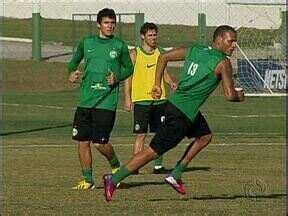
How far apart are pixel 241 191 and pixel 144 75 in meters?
3.63

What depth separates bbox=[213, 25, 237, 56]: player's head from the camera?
13.3 metres

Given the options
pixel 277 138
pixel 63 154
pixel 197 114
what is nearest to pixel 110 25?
pixel 197 114

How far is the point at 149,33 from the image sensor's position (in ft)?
56.6

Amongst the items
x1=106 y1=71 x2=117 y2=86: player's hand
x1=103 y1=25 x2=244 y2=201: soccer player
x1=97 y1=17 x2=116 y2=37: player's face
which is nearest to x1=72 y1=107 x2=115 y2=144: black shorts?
x1=106 y1=71 x2=117 y2=86: player's hand

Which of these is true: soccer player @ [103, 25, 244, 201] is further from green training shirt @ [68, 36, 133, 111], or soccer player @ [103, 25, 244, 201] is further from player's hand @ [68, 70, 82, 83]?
player's hand @ [68, 70, 82, 83]

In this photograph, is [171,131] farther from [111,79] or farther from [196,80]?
[111,79]

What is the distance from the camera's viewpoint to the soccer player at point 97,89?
15.3m

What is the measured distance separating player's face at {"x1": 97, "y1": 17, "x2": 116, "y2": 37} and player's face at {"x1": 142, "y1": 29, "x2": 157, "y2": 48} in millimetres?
2006

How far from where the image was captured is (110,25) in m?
15.1

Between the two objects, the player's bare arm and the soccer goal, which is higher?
the player's bare arm

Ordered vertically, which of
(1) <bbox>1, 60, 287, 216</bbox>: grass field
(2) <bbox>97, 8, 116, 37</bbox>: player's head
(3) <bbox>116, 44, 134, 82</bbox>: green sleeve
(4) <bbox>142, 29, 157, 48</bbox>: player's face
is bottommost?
(1) <bbox>1, 60, 287, 216</bbox>: grass field

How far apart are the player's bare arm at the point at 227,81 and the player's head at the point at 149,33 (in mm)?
3994

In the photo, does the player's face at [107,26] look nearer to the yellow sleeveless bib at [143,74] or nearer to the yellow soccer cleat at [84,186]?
the yellow soccer cleat at [84,186]

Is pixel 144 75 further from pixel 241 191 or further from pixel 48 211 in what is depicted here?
pixel 48 211
